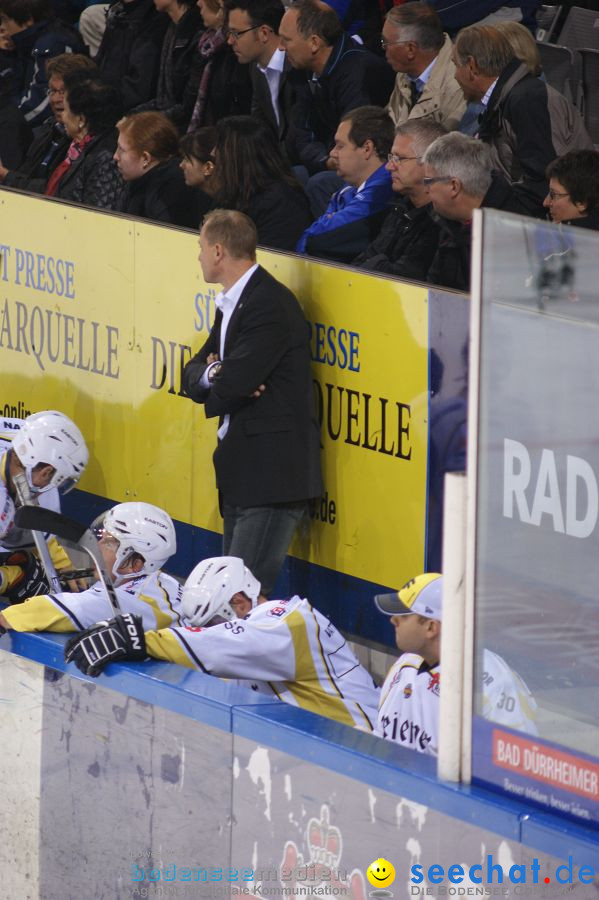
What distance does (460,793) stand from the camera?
4.06 m

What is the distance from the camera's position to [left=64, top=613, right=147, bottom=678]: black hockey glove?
5.14 m

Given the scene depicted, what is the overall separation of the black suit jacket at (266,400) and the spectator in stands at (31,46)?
4520mm

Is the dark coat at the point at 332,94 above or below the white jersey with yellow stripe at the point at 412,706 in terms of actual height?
above

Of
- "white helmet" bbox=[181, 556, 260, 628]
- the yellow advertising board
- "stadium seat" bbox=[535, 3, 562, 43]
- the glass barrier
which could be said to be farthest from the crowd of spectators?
the glass barrier

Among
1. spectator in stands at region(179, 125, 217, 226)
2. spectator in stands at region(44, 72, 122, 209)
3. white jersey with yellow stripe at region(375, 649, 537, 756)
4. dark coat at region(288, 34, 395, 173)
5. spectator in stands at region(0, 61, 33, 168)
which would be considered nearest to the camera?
white jersey with yellow stripe at region(375, 649, 537, 756)

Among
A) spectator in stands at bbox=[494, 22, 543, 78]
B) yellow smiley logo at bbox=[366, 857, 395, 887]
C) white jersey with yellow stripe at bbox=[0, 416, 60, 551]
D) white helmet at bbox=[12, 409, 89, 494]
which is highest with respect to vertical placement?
spectator in stands at bbox=[494, 22, 543, 78]

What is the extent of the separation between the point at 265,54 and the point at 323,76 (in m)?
0.50

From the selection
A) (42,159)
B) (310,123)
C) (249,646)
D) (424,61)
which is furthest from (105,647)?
(42,159)

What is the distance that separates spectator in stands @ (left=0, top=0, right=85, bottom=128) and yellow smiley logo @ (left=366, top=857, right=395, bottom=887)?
7884mm

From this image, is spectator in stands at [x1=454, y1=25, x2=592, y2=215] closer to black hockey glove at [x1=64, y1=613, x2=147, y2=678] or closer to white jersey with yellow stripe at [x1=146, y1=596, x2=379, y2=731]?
white jersey with yellow stripe at [x1=146, y1=596, x2=379, y2=731]

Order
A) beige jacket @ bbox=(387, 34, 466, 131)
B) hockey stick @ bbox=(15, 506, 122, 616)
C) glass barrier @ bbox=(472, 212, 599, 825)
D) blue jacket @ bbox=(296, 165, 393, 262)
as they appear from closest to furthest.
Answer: glass barrier @ bbox=(472, 212, 599, 825) → hockey stick @ bbox=(15, 506, 122, 616) → blue jacket @ bbox=(296, 165, 393, 262) → beige jacket @ bbox=(387, 34, 466, 131)

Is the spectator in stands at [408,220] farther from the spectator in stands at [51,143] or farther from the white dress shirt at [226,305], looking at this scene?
the spectator in stands at [51,143]

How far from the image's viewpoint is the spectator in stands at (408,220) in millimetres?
7195

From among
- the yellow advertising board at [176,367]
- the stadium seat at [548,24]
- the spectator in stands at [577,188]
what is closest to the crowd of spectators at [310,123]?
the spectator in stands at [577,188]
